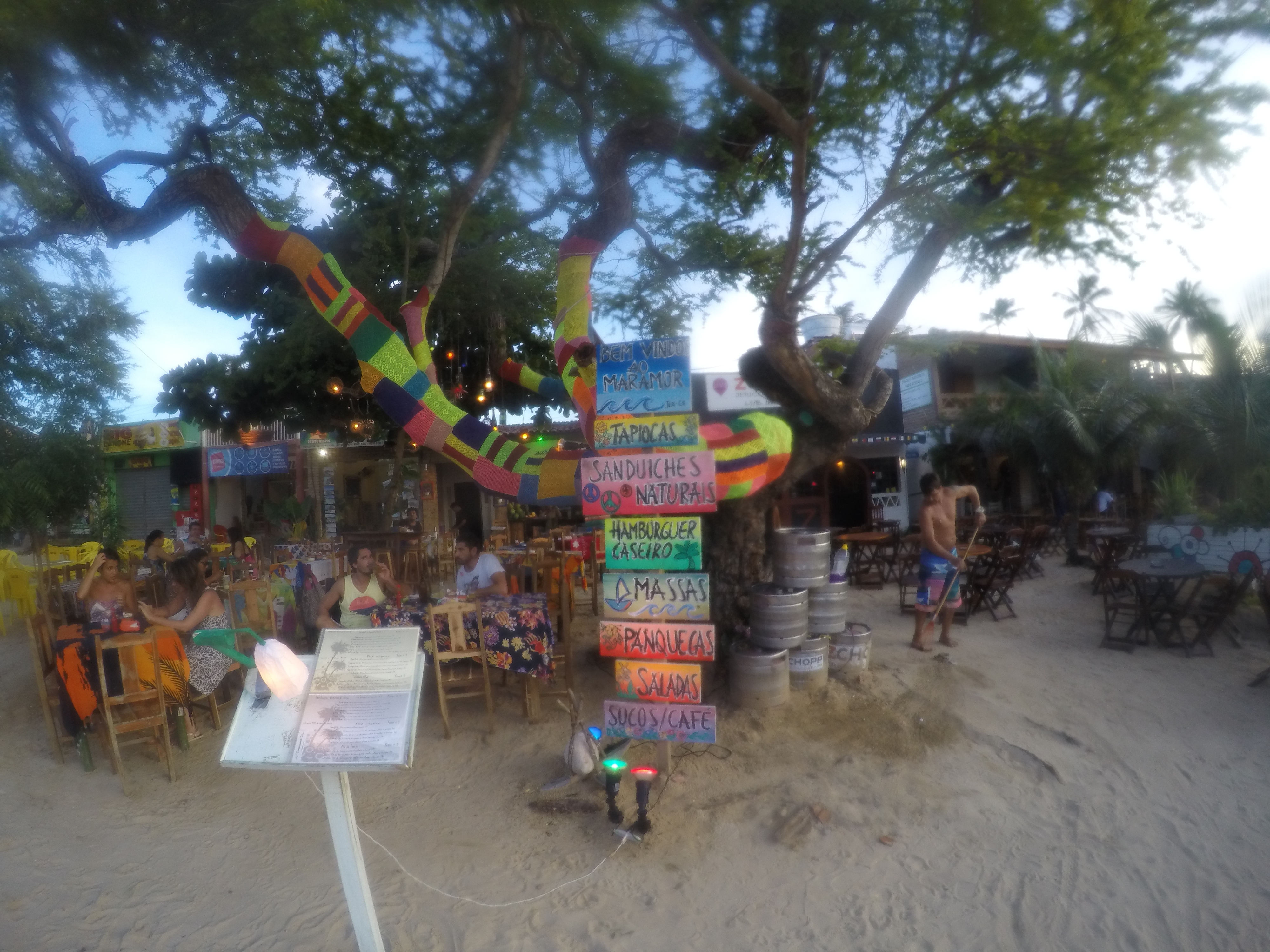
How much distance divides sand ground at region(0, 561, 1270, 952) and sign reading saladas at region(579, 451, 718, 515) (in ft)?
5.62

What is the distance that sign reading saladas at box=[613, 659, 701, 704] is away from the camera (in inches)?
164

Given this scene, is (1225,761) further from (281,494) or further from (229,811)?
(281,494)

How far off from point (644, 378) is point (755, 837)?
2573mm

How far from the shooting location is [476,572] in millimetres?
6238

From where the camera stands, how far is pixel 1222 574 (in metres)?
7.23

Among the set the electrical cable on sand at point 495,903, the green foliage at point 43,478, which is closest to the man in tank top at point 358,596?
the electrical cable on sand at point 495,903

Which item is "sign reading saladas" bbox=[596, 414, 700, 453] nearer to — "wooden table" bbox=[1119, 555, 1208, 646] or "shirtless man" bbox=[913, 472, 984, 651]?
"shirtless man" bbox=[913, 472, 984, 651]

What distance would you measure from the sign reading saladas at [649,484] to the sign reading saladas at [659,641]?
25.2 inches

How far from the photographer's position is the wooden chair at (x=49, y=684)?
17.0 feet

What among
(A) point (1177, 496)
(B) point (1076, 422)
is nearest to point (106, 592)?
(A) point (1177, 496)

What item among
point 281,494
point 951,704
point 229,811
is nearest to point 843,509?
point 951,704

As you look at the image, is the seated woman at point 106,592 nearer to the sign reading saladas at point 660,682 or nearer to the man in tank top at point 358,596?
the man in tank top at point 358,596

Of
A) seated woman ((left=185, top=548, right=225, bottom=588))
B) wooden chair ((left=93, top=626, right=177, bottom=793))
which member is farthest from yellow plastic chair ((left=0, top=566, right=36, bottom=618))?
wooden chair ((left=93, top=626, right=177, bottom=793))

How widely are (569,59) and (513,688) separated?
17.6 ft
